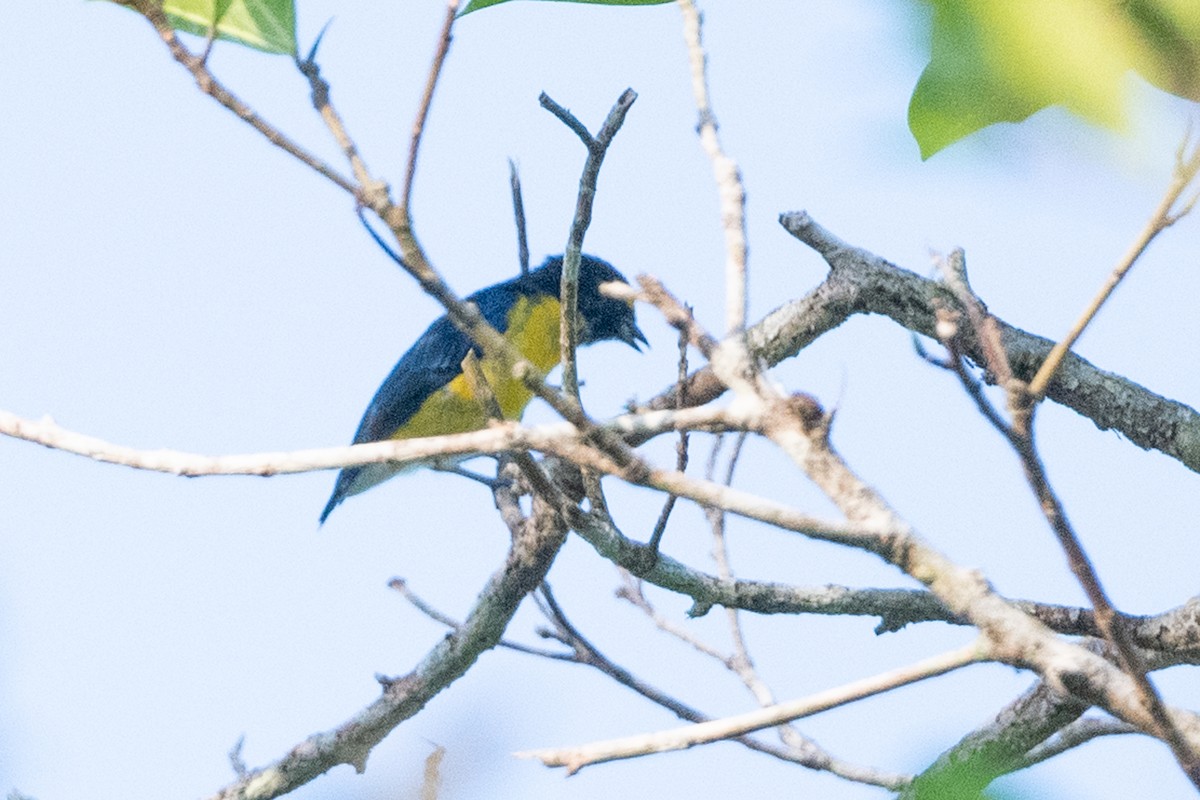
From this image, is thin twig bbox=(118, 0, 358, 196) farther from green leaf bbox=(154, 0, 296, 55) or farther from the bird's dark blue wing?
the bird's dark blue wing

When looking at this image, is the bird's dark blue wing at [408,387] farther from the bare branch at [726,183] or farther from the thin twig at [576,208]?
the bare branch at [726,183]

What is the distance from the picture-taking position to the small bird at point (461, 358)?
Answer: 250 inches

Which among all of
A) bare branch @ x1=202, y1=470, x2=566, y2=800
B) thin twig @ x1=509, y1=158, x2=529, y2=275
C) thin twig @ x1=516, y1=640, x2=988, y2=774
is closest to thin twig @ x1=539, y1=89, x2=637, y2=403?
thin twig @ x1=509, y1=158, x2=529, y2=275

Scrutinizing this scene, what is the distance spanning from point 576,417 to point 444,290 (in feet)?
0.60

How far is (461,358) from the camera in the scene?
242 inches

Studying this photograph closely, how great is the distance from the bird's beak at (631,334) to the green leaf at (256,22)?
5.92 m

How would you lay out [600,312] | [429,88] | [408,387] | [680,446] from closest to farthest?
1. [429,88]
2. [680,446]
3. [408,387]
4. [600,312]

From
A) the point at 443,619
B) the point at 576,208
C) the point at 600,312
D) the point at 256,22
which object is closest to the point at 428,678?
the point at 443,619

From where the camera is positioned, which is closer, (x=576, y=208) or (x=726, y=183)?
(x=726, y=183)

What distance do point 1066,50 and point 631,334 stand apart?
681 centimetres

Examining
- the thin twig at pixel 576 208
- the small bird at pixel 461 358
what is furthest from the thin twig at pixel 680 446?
the small bird at pixel 461 358

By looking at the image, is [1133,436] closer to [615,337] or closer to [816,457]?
[816,457]

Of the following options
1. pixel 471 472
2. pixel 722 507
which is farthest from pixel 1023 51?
pixel 471 472

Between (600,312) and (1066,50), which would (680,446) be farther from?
(600,312)
